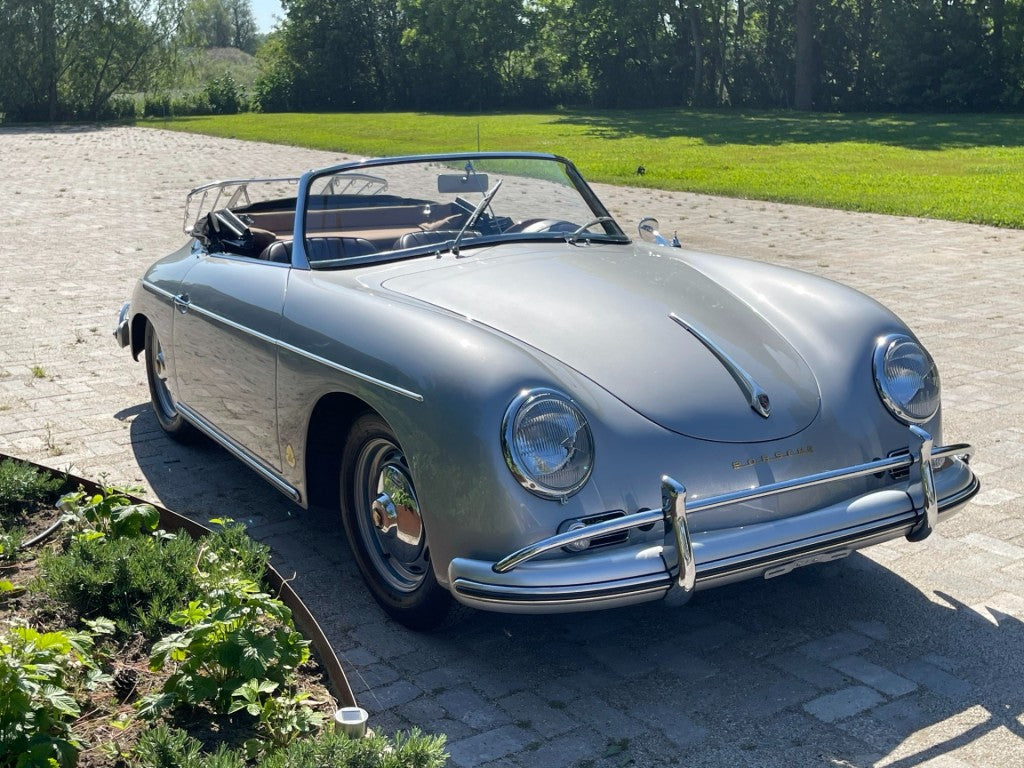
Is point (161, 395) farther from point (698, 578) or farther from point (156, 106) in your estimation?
point (156, 106)

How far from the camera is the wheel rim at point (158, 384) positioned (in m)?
5.95

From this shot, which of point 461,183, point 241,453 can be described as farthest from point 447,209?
point 241,453

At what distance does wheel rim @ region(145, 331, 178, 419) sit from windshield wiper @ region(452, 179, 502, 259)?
1953 millimetres

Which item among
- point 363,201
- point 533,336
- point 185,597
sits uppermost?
point 363,201

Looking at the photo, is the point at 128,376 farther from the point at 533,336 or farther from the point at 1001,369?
the point at 1001,369

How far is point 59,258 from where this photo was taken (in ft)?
39.7

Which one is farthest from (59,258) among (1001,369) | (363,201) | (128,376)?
(1001,369)

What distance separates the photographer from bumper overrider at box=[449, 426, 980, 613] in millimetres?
3188

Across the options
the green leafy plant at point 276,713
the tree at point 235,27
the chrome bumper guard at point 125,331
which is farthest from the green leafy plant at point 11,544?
the tree at point 235,27

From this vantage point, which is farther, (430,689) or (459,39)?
(459,39)

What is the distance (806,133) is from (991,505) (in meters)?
29.4

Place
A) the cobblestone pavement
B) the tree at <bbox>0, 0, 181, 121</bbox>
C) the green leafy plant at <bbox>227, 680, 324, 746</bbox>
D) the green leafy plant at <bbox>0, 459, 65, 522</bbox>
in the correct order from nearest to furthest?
the green leafy plant at <bbox>227, 680, 324, 746</bbox> < the cobblestone pavement < the green leafy plant at <bbox>0, 459, 65, 522</bbox> < the tree at <bbox>0, 0, 181, 121</bbox>

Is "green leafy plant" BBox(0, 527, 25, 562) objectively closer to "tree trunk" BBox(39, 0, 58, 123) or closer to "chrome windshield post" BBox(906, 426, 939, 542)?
"chrome windshield post" BBox(906, 426, 939, 542)

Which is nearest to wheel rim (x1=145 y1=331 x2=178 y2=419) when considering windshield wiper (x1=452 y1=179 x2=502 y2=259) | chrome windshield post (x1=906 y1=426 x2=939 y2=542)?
windshield wiper (x1=452 y1=179 x2=502 y2=259)
